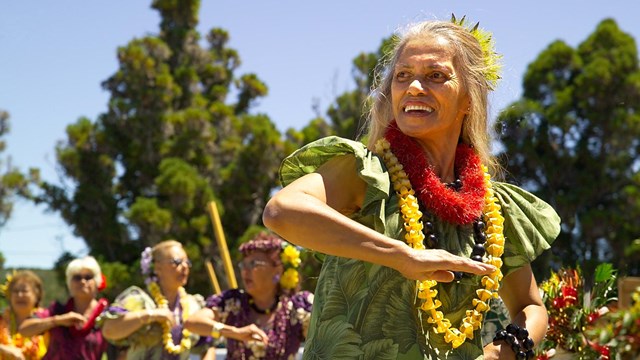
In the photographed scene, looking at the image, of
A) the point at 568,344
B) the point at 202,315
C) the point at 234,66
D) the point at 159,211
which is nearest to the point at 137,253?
the point at 159,211

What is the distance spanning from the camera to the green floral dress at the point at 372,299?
8.54ft

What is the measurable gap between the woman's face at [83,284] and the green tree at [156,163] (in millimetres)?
13163

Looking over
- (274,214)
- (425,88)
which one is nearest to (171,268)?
(425,88)

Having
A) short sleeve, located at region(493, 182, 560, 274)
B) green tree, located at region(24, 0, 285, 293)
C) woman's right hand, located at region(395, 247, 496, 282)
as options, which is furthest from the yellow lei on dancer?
green tree, located at region(24, 0, 285, 293)

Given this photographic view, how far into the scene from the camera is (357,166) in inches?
103

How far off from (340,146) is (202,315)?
4027 millimetres

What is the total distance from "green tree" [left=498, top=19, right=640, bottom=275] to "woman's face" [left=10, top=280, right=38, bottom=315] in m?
12.7

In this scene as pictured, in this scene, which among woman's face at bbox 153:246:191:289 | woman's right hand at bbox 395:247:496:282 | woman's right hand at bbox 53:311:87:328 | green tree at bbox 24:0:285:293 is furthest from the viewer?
green tree at bbox 24:0:285:293

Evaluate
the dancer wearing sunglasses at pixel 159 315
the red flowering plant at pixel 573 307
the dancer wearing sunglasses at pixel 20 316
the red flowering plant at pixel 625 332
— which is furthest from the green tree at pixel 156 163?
the red flowering plant at pixel 625 332

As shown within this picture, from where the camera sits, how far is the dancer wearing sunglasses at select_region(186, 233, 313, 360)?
6.21 meters

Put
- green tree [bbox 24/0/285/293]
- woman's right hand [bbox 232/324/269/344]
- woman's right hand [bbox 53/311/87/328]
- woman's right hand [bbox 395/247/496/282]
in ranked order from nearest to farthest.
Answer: woman's right hand [bbox 395/247/496/282], woman's right hand [bbox 232/324/269/344], woman's right hand [bbox 53/311/87/328], green tree [bbox 24/0/285/293]

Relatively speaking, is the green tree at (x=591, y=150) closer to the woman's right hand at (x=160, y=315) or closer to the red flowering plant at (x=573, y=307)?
the woman's right hand at (x=160, y=315)

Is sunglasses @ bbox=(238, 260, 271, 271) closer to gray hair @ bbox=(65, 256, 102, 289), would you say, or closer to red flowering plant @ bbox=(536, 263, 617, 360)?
gray hair @ bbox=(65, 256, 102, 289)

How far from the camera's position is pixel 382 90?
3.04m
